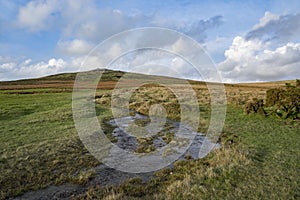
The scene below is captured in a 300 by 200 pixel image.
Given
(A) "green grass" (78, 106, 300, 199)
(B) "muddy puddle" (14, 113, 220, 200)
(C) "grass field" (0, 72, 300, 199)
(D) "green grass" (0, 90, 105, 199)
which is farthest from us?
(D) "green grass" (0, 90, 105, 199)

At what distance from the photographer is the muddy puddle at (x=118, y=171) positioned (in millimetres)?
10375

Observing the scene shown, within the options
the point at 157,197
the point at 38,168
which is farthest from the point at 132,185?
the point at 38,168

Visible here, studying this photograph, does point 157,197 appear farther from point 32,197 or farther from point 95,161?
point 95,161

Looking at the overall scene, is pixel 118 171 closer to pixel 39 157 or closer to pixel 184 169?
pixel 184 169

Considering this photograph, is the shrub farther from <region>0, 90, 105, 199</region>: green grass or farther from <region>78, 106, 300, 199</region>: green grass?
<region>0, 90, 105, 199</region>: green grass

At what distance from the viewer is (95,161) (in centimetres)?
1440

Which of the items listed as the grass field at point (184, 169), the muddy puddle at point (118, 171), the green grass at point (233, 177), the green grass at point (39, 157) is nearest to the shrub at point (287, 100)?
the grass field at point (184, 169)

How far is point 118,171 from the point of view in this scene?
13023 mm

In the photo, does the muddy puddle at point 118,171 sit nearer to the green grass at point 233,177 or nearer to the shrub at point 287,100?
the green grass at point 233,177

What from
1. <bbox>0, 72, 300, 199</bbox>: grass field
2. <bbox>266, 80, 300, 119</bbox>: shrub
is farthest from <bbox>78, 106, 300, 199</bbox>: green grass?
<bbox>266, 80, 300, 119</bbox>: shrub

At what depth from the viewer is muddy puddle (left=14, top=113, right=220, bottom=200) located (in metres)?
10.4

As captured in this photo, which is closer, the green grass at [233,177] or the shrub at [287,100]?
the green grass at [233,177]

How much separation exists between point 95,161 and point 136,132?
8353mm

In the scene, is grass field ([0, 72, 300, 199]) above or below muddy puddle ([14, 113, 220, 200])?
above
